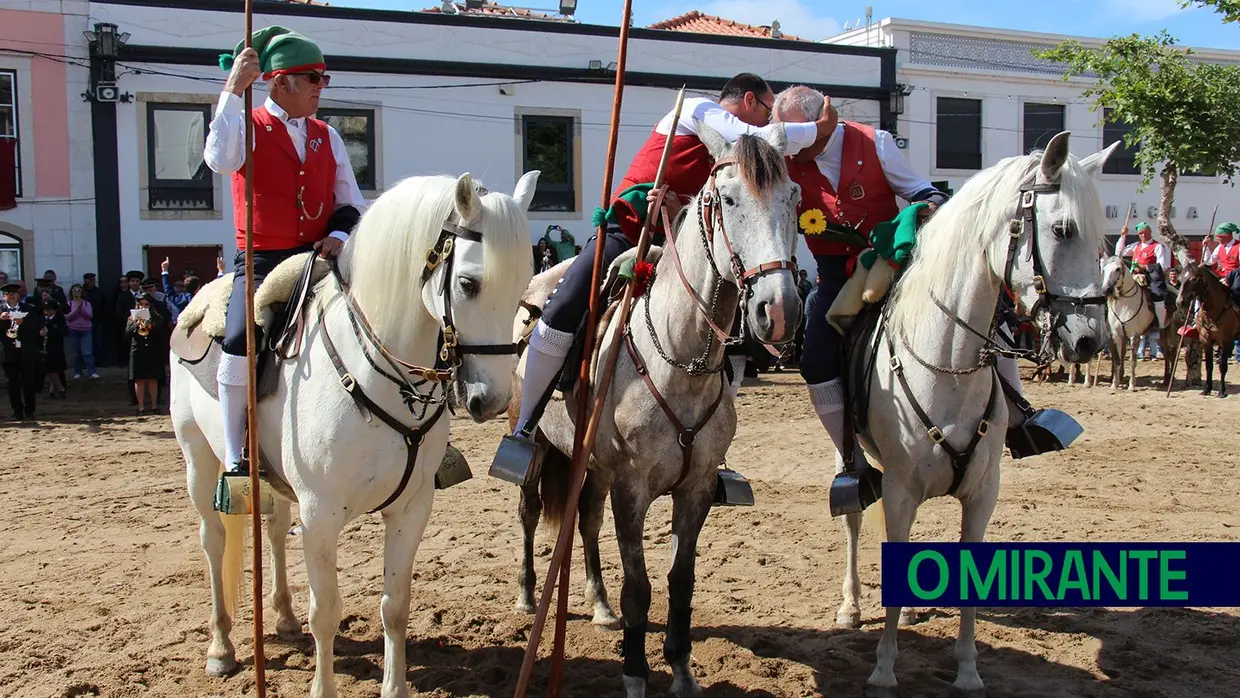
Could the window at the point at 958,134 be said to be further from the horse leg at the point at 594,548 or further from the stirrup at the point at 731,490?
the stirrup at the point at 731,490

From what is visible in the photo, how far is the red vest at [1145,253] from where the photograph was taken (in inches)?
661

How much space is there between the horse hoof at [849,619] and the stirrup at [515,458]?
6.04 ft

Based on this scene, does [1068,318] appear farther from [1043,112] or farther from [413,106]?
[1043,112]

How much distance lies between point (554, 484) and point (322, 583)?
1613mm

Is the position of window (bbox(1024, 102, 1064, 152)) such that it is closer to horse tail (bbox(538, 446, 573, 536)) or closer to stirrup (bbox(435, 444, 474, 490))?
horse tail (bbox(538, 446, 573, 536))

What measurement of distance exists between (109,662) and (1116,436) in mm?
9725

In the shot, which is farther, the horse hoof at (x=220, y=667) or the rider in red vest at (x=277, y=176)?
the horse hoof at (x=220, y=667)

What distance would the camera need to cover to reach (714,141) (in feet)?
12.6

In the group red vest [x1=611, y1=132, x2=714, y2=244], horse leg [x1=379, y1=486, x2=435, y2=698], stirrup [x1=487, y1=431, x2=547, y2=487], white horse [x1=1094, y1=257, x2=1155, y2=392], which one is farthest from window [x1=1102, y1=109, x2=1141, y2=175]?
horse leg [x1=379, y1=486, x2=435, y2=698]

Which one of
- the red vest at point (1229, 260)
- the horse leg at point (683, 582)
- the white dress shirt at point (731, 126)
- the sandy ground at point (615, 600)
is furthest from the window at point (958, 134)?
the horse leg at point (683, 582)

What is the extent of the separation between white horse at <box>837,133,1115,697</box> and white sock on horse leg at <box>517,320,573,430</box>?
4.62 ft

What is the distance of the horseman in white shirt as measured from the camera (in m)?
15.6

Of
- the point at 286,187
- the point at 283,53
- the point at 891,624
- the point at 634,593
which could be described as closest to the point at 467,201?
the point at 286,187

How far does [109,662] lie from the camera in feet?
15.1
